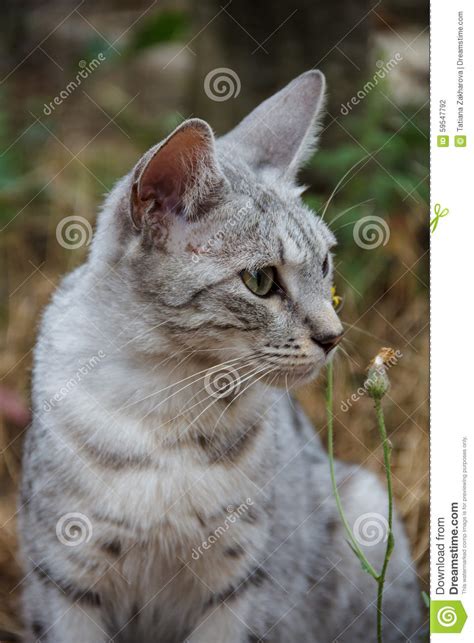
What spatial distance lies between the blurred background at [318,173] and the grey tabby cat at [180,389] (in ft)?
1.80

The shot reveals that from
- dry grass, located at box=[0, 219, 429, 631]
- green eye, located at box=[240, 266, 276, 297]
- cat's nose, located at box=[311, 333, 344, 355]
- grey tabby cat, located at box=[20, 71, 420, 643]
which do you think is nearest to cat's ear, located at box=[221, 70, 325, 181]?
grey tabby cat, located at box=[20, 71, 420, 643]

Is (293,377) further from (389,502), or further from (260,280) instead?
(389,502)

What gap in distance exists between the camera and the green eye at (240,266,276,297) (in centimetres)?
197

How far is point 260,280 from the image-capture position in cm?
198

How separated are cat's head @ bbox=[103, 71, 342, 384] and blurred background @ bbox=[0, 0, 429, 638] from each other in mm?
739

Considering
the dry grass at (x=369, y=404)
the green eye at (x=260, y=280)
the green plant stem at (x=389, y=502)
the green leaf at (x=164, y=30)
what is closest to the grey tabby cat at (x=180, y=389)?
the green eye at (x=260, y=280)

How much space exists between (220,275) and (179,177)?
0.74 feet

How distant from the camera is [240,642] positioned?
2.19 metres

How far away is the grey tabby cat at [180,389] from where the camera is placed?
6.47ft
